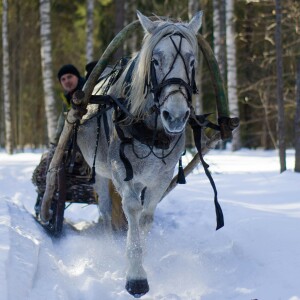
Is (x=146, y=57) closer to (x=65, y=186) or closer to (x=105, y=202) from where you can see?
(x=105, y=202)

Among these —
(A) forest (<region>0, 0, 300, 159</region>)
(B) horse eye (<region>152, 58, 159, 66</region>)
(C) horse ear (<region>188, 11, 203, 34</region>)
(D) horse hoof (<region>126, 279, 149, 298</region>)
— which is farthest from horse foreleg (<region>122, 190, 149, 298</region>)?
(A) forest (<region>0, 0, 300, 159</region>)

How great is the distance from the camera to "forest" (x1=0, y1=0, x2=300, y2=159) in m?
18.8

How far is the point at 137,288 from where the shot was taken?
371 cm

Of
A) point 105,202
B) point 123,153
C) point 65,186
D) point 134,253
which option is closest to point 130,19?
point 65,186

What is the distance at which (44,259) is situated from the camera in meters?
4.31

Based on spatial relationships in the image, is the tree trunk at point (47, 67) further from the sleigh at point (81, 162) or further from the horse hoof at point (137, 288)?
the horse hoof at point (137, 288)

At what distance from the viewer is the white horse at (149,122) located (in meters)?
3.56

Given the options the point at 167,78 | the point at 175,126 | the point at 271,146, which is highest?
the point at 167,78

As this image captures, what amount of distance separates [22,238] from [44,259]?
381mm

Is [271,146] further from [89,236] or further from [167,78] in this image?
[167,78]

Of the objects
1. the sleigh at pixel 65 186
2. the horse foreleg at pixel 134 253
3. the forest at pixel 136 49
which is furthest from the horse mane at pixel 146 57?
the forest at pixel 136 49

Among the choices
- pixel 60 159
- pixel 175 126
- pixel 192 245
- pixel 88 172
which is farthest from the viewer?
pixel 88 172

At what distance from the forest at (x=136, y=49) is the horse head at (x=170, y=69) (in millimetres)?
12165

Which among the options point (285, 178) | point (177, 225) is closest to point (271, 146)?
point (285, 178)
